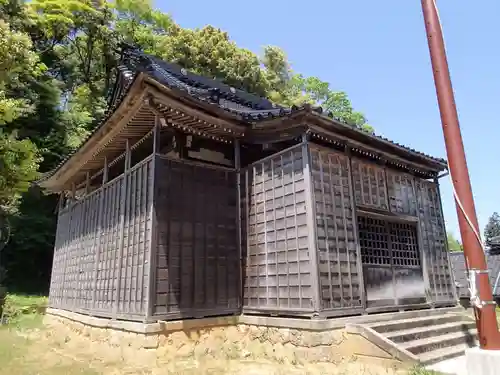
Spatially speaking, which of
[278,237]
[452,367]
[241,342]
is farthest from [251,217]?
[452,367]

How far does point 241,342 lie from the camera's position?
8.34m

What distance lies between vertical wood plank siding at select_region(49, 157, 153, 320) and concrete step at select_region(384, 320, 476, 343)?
5022 mm

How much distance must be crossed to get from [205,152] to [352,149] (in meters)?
3.68

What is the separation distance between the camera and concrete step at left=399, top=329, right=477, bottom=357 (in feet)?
23.2

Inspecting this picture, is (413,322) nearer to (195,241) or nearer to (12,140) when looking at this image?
(195,241)

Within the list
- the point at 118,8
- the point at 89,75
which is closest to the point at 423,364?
the point at 89,75

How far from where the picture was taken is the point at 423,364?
20.8 feet

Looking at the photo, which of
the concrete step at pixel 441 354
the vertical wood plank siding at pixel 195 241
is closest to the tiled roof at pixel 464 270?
the concrete step at pixel 441 354

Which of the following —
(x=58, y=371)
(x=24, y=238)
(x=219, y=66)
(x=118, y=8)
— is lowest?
(x=58, y=371)

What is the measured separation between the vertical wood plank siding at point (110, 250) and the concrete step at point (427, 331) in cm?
502

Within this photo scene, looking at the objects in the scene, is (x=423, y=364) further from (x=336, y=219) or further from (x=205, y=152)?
(x=205, y=152)

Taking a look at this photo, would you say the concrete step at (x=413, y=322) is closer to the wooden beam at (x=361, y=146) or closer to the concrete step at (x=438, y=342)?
the concrete step at (x=438, y=342)

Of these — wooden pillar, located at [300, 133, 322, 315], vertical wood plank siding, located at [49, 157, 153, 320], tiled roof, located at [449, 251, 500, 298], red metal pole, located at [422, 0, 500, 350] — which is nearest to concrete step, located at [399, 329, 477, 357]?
wooden pillar, located at [300, 133, 322, 315]

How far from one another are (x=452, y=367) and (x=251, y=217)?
500 cm
